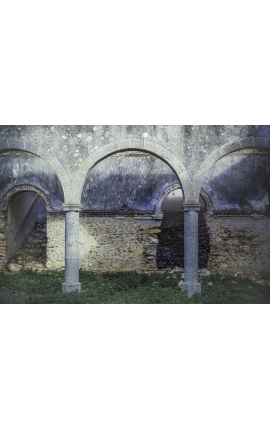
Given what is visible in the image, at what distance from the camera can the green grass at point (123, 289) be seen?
7586 mm

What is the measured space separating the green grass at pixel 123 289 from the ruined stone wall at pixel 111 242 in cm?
44

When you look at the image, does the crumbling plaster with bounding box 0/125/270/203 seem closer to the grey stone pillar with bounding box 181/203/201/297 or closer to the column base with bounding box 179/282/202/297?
the grey stone pillar with bounding box 181/203/201/297

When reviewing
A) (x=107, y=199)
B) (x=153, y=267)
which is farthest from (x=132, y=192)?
(x=153, y=267)

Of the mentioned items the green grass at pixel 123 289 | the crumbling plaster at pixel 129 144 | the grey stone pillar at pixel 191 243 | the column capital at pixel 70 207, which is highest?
the crumbling plaster at pixel 129 144

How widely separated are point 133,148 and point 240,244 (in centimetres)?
490

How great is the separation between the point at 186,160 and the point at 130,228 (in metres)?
3.65

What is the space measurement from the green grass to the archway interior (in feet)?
3.30

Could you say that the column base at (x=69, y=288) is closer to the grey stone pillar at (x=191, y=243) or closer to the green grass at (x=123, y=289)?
the green grass at (x=123, y=289)

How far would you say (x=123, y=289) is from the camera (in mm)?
8875

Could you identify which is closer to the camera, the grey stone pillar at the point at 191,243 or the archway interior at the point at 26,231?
the grey stone pillar at the point at 191,243

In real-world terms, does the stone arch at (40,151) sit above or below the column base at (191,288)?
above

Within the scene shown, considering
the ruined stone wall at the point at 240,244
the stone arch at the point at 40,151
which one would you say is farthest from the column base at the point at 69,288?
the ruined stone wall at the point at 240,244

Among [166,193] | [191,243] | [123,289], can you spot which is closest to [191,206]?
[191,243]

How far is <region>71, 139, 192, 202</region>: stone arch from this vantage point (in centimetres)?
802
